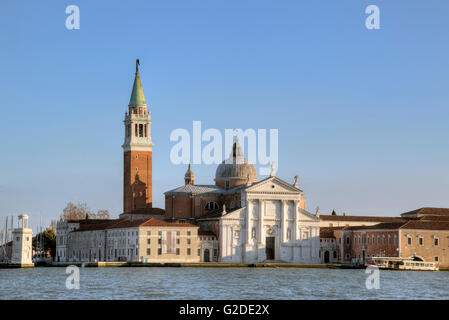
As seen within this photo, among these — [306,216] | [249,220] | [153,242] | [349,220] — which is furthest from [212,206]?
[349,220]

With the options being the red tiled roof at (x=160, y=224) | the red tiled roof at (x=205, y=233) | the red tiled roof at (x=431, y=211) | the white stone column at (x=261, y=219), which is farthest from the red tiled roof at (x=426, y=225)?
the red tiled roof at (x=160, y=224)

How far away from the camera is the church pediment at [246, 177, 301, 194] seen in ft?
271

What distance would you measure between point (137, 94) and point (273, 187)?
21.5 meters

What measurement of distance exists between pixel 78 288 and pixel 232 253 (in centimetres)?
3960

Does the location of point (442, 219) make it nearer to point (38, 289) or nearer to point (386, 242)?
point (386, 242)

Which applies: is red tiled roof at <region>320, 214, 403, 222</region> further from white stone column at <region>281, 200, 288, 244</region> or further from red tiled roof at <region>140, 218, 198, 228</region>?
red tiled roof at <region>140, 218, 198, 228</region>

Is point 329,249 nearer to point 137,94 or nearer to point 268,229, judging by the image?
point 268,229

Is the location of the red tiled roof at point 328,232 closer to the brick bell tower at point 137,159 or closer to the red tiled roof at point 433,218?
the red tiled roof at point 433,218

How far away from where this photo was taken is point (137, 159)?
313 ft

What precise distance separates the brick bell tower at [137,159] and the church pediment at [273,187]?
1646cm

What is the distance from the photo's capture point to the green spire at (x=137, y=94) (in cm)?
9681

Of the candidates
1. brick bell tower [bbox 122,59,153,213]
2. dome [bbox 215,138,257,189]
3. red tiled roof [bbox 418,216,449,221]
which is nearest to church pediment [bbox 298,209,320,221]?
dome [bbox 215,138,257,189]

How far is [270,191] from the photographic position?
272 ft
